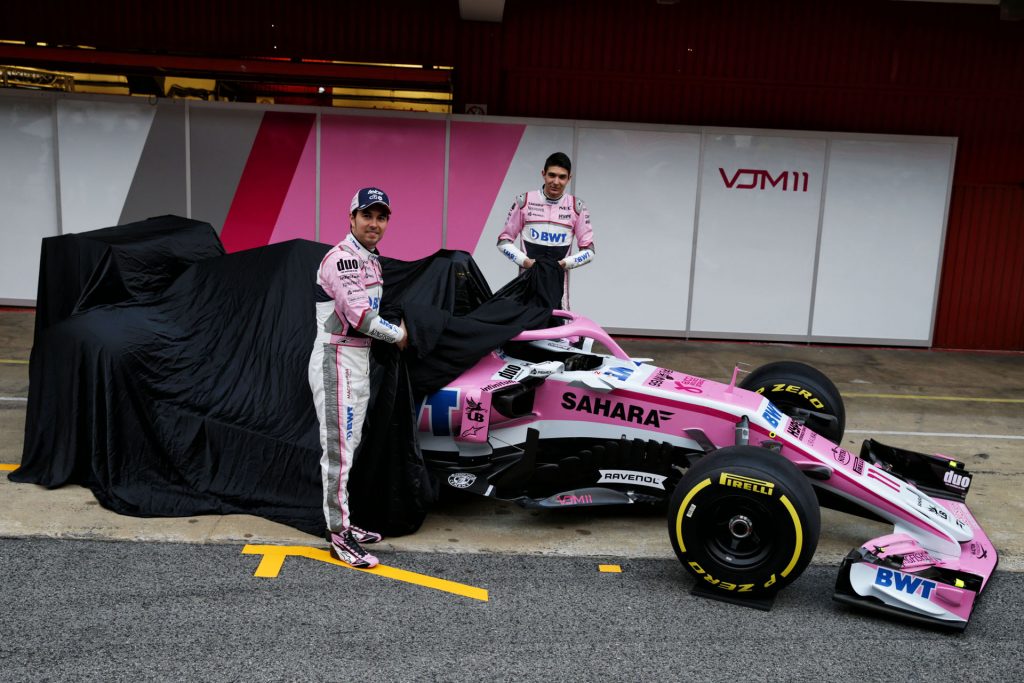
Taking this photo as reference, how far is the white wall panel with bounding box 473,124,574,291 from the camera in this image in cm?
1064

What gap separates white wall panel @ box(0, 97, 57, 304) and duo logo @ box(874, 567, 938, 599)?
989cm

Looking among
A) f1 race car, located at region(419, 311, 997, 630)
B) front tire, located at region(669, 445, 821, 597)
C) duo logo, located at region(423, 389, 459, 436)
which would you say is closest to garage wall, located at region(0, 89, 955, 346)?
f1 race car, located at region(419, 311, 997, 630)

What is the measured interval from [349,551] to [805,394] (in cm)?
321

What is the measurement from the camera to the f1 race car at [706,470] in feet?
14.1

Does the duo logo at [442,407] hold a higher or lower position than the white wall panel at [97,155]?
lower

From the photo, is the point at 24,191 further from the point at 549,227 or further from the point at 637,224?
the point at 637,224

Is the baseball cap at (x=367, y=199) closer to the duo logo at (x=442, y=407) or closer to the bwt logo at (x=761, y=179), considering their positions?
the duo logo at (x=442, y=407)

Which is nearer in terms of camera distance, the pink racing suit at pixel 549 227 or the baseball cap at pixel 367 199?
the baseball cap at pixel 367 199

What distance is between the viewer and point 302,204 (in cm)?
1081

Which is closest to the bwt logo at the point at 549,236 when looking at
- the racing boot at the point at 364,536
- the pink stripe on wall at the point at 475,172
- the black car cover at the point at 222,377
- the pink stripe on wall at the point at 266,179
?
the black car cover at the point at 222,377

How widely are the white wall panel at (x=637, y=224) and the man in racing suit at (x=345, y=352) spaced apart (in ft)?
20.7

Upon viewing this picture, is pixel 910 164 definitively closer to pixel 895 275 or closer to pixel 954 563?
pixel 895 275

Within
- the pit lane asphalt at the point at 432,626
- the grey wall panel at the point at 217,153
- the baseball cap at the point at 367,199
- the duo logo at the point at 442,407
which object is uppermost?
the grey wall panel at the point at 217,153

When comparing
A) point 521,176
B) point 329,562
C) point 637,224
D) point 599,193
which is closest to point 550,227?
point 329,562
